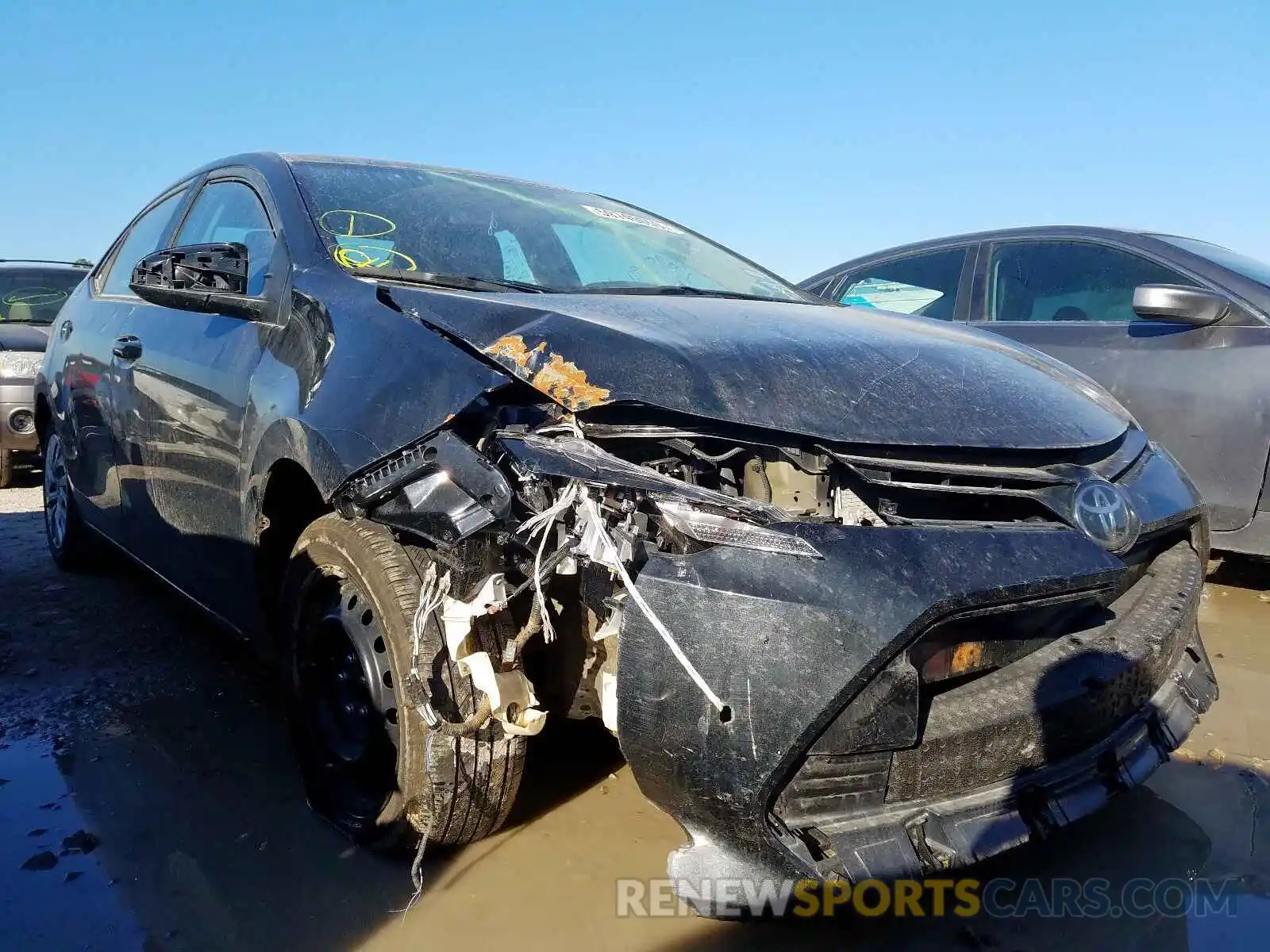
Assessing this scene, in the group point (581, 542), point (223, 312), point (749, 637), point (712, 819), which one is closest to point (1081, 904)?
point (712, 819)

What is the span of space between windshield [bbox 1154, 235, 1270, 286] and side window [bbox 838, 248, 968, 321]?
0.95m

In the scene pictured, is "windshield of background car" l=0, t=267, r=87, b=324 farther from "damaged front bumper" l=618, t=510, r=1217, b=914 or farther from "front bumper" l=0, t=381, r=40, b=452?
"damaged front bumper" l=618, t=510, r=1217, b=914

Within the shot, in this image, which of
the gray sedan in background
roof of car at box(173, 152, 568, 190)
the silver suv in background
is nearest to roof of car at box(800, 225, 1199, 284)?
the gray sedan in background

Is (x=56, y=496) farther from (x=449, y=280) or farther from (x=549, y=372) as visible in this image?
(x=549, y=372)

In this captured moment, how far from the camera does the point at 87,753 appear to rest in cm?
278

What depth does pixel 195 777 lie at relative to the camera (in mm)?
2596

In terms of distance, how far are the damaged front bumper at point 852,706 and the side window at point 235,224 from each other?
5.48 feet

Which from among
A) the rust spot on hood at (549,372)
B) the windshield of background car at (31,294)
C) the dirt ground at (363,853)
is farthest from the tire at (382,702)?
the windshield of background car at (31,294)

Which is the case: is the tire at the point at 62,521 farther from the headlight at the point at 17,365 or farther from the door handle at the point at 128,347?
the headlight at the point at 17,365

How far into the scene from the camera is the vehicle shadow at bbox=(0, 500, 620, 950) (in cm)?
204

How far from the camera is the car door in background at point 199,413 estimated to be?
8.41 feet

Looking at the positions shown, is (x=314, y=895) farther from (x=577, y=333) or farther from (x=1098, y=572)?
(x=1098, y=572)

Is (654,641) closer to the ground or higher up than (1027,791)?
higher up

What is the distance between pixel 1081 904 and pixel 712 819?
3.26 feet
